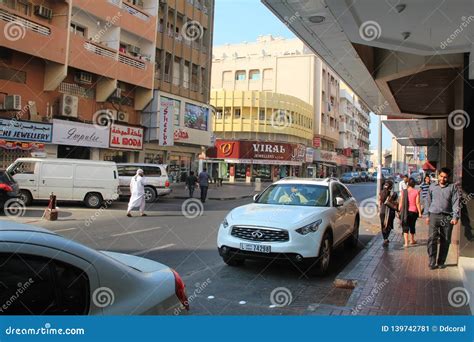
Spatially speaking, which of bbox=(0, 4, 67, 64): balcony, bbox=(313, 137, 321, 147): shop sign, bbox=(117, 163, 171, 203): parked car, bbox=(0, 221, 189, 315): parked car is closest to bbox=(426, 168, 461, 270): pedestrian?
bbox=(0, 221, 189, 315): parked car

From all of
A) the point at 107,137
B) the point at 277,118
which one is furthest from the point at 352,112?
the point at 107,137

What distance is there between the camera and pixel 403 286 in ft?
21.6

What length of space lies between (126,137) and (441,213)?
74.4 ft

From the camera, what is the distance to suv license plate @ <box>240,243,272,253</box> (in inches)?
280

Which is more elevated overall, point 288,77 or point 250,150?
point 288,77

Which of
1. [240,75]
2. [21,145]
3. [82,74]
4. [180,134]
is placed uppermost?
A: [240,75]

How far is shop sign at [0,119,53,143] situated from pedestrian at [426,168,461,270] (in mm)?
18510

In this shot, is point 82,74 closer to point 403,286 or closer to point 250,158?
point 403,286

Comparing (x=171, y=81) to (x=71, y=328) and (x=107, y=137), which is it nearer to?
(x=107, y=137)

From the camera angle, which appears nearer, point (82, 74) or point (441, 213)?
point (441, 213)

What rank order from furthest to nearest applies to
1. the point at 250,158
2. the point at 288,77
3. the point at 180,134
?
the point at 288,77, the point at 250,158, the point at 180,134

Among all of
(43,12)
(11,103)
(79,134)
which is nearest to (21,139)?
(11,103)

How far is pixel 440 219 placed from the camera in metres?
7.57

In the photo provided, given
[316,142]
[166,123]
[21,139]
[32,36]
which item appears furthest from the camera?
[316,142]
